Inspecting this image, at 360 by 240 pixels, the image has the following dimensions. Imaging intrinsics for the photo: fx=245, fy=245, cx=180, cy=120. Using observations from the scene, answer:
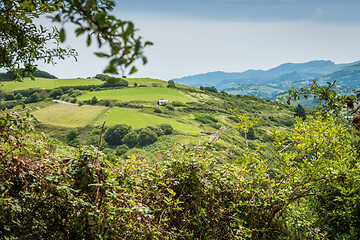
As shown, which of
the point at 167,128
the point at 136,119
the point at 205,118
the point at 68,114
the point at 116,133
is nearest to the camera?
the point at 116,133

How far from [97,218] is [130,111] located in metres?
88.5

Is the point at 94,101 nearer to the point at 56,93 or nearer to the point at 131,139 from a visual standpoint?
the point at 56,93

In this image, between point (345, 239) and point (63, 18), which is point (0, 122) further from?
point (345, 239)

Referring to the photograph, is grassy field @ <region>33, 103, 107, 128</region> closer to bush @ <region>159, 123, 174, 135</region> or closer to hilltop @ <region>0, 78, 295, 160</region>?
hilltop @ <region>0, 78, 295, 160</region>

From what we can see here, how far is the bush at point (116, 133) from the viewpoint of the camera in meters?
72.9

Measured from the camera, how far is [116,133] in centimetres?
7250

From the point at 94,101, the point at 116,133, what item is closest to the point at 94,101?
the point at 94,101

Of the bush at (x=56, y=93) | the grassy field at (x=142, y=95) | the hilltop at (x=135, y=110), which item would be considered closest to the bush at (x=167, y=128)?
the hilltop at (x=135, y=110)

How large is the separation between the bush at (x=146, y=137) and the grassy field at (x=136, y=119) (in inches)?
266

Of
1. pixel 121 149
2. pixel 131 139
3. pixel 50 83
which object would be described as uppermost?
pixel 50 83

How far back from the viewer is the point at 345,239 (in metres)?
2.99

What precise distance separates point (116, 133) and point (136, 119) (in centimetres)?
1205

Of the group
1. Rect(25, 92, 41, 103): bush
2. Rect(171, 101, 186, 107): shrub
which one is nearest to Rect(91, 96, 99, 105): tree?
Rect(25, 92, 41, 103): bush

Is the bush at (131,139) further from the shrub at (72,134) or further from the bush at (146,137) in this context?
the shrub at (72,134)
